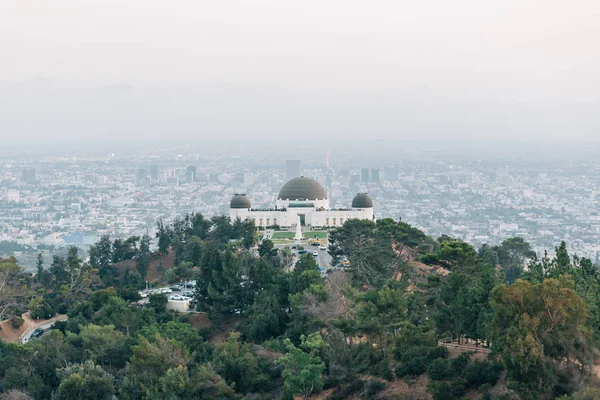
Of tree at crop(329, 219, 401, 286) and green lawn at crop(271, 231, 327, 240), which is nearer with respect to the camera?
tree at crop(329, 219, 401, 286)

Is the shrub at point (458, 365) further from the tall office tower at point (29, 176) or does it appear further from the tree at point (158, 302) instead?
the tall office tower at point (29, 176)

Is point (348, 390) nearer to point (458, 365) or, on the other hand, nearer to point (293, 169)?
point (458, 365)

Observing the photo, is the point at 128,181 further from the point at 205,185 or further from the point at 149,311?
the point at 149,311

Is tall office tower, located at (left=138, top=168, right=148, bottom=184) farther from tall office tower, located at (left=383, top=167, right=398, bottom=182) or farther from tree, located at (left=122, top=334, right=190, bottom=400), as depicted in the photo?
tree, located at (left=122, top=334, right=190, bottom=400)

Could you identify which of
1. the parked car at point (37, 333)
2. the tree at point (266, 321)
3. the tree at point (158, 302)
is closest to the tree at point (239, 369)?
the tree at point (266, 321)

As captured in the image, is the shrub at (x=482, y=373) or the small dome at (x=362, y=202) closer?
the shrub at (x=482, y=373)

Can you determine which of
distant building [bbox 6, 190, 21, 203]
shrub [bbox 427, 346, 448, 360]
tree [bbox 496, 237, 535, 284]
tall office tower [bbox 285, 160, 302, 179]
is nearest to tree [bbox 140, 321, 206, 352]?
shrub [bbox 427, 346, 448, 360]

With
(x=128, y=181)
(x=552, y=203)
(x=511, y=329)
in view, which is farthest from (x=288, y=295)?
(x=128, y=181)
